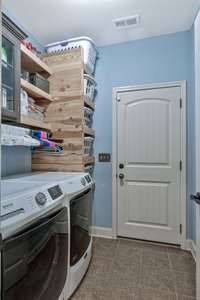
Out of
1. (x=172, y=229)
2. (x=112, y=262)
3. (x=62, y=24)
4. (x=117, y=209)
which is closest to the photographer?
(x=112, y=262)

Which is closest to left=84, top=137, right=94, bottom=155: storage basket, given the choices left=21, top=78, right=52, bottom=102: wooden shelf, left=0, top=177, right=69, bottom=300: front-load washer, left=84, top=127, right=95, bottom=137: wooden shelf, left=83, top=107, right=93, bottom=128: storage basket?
left=84, top=127, right=95, bottom=137: wooden shelf

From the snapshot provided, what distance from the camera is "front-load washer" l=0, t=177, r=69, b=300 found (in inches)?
34.4

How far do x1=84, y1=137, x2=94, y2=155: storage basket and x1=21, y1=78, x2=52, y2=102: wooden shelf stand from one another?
26.1 inches

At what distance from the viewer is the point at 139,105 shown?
2545 mm

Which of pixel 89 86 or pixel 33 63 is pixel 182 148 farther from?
pixel 33 63

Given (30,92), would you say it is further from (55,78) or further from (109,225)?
(109,225)

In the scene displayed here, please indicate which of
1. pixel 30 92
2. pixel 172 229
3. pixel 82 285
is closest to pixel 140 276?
pixel 82 285

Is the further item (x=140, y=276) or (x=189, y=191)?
(x=189, y=191)

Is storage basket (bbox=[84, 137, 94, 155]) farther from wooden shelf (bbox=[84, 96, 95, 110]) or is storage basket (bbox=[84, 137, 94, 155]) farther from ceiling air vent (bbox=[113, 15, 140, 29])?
ceiling air vent (bbox=[113, 15, 140, 29])

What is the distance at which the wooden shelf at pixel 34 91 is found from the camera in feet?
6.06

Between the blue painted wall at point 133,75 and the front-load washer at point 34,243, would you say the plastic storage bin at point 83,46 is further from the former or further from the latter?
the front-load washer at point 34,243

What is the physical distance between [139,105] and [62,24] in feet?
4.40

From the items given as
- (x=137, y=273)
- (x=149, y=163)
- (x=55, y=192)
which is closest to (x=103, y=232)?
(x=137, y=273)

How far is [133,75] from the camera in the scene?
256 centimetres
